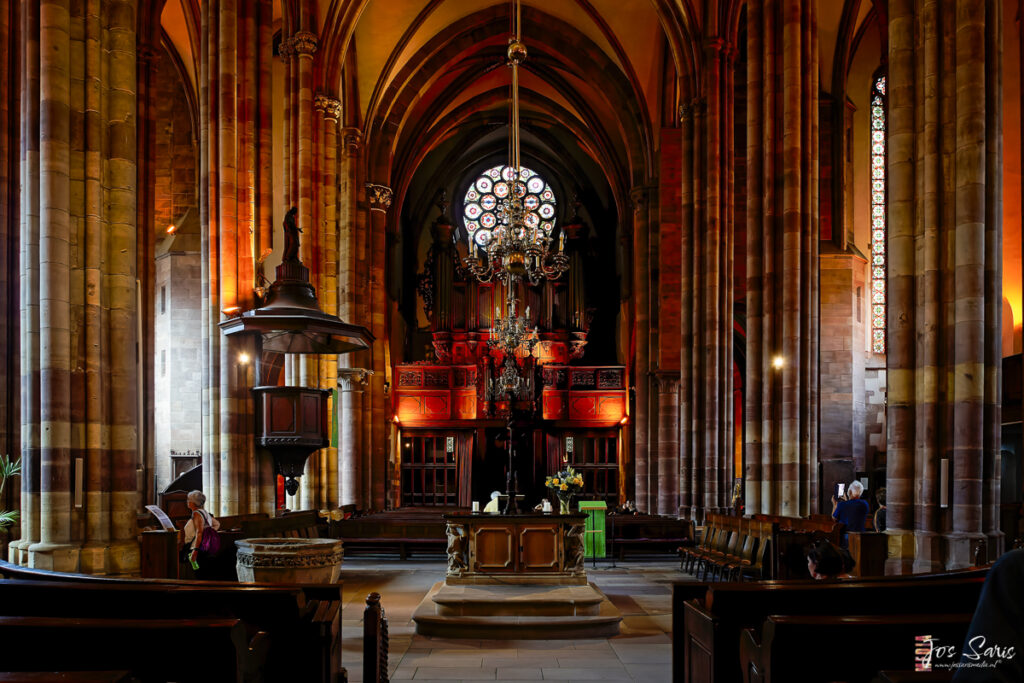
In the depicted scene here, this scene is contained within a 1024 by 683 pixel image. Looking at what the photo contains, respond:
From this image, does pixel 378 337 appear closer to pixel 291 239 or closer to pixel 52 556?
pixel 291 239

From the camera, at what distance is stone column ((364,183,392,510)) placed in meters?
28.5

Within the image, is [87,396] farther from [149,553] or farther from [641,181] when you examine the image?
[641,181]

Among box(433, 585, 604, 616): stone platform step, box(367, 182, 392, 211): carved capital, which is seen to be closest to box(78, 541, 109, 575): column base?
box(433, 585, 604, 616): stone platform step

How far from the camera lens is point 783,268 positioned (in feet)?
50.5

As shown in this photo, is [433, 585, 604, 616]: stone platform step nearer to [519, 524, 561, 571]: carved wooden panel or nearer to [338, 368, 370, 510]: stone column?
[519, 524, 561, 571]: carved wooden panel

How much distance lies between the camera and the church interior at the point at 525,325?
933cm

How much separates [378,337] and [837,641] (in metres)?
25.6

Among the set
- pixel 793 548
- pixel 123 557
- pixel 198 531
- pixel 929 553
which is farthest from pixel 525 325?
pixel 198 531

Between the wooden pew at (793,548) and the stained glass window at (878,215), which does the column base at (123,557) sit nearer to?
the wooden pew at (793,548)

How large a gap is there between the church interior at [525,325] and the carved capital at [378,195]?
149 millimetres

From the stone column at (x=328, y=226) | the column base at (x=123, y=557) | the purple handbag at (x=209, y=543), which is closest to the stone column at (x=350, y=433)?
the stone column at (x=328, y=226)

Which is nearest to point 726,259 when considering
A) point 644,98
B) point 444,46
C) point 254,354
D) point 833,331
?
point 833,331

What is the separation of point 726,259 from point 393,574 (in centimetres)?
1006

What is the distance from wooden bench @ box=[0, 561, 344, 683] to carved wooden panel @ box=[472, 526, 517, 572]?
6.65m
